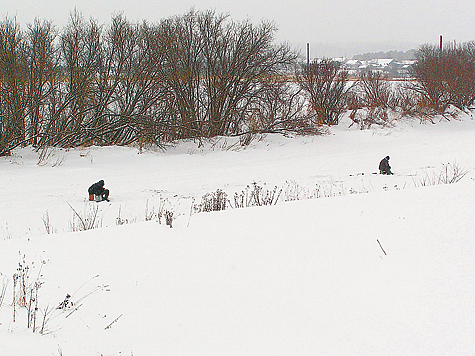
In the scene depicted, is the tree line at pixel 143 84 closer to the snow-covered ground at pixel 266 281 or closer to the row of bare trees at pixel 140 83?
the row of bare trees at pixel 140 83

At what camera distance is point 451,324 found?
321 centimetres

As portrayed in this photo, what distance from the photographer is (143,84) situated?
18.8m

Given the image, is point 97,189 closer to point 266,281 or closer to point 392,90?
point 266,281

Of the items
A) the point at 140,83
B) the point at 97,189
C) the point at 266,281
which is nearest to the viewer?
the point at 266,281

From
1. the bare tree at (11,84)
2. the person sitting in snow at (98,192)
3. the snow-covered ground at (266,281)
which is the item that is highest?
the bare tree at (11,84)

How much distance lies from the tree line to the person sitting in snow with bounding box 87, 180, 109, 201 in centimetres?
683

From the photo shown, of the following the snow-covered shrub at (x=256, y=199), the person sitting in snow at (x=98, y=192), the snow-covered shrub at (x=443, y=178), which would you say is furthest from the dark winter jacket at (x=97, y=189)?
the snow-covered shrub at (x=443, y=178)

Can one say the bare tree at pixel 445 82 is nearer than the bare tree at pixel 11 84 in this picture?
No

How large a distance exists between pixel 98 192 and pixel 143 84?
9422 mm

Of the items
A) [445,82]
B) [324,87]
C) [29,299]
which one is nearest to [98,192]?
[29,299]

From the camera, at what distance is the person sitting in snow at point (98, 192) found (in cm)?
1041

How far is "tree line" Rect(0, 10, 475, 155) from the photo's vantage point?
15.9 meters

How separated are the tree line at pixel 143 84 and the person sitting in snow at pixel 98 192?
6.83 metres

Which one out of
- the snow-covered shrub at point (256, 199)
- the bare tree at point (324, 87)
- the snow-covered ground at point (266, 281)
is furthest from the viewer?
the bare tree at point (324, 87)
